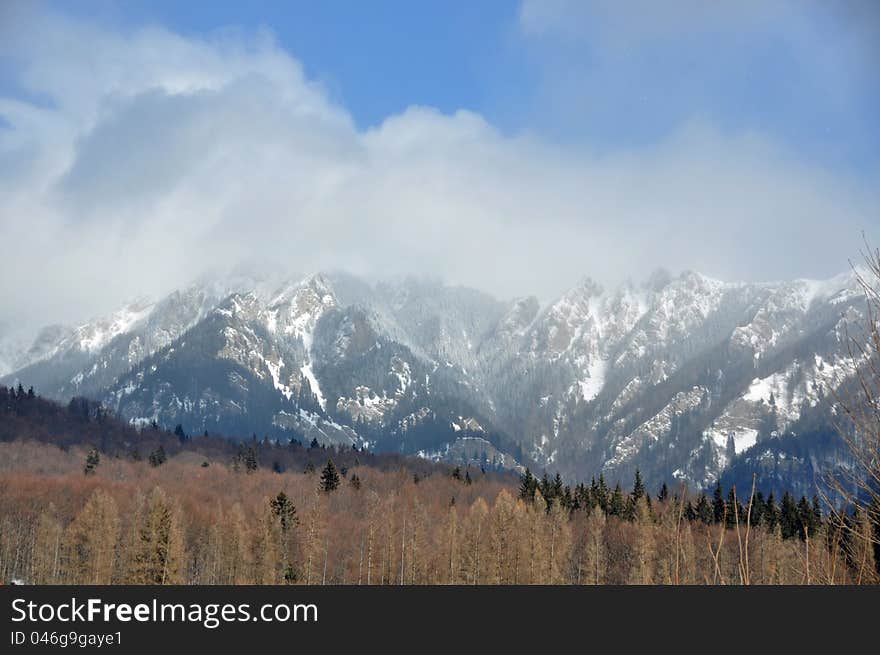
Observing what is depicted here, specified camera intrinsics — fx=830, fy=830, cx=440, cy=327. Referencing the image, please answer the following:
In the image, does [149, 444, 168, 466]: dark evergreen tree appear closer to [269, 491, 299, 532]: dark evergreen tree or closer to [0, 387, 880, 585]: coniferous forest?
[0, 387, 880, 585]: coniferous forest

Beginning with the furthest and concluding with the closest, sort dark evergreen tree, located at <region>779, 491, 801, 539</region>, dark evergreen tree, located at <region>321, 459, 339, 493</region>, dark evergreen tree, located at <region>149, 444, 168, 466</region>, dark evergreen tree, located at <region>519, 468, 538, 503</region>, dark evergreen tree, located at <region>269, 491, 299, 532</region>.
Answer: dark evergreen tree, located at <region>149, 444, 168, 466</region>
dark evergreen tree, located at <region>321, 459, 339, 493</region>
dark evergreen tree, located at <region>519, 468, 538, 503</region>
dark evergreen tree, located at <region>779, 491, 801, 539</region>
dark evergreen tree, located at <region>269, 491, 299, 532</region>

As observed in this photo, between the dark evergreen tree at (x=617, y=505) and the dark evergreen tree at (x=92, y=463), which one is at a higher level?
the dark evergreen tree at (x=92, y=463)

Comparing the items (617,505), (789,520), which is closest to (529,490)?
(617,505)

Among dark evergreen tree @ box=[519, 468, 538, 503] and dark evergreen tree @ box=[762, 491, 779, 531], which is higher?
dark evergreen tree @ box=[519, 468, 538, 503]

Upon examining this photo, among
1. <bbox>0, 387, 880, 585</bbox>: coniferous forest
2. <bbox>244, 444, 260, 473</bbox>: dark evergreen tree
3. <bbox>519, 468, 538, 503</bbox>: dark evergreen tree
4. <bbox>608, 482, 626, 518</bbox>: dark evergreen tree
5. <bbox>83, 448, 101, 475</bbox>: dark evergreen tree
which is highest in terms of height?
<bbox>244, 444, 260, 473</bbox>: dark evergreen tree

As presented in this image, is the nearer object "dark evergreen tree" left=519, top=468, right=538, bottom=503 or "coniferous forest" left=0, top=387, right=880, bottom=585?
"coniferous forest" left=0, top=387, right=880, bottom=585

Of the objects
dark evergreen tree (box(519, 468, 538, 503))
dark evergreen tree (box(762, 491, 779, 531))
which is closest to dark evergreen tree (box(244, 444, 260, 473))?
dark evergreen tree (box(519, 468, 538, 503))

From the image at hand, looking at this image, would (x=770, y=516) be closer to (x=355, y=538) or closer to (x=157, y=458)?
(x=355, y=538)

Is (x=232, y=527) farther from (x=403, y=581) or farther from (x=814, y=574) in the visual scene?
(x=814, y=574)

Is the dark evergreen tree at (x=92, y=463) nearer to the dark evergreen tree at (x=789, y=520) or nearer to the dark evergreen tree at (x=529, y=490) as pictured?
the dark evergreen tree at (x=529, y=490)

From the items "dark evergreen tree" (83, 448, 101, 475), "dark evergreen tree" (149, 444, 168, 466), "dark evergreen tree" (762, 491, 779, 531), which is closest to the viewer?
"dark evergreen tree" (762, 491, 779, 531)

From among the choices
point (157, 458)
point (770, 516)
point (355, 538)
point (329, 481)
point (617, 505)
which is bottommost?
point (355, 538)

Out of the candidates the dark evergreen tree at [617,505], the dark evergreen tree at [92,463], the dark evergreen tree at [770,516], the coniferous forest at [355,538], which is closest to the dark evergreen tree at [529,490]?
the coniferous forest at [355,538]
